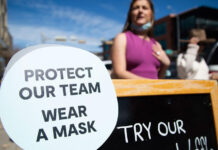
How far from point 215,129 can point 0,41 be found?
63.5ft

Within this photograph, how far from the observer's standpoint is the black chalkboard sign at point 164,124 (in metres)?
0.92

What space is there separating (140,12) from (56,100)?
1.05 meters

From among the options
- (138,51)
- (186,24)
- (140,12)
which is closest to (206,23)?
(186,24)

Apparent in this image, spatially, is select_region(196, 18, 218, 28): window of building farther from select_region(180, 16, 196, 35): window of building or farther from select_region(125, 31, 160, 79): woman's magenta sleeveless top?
select_region(125, 31, 160, 79): woman's magenta sleeveless top

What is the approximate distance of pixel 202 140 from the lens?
1.07 meters

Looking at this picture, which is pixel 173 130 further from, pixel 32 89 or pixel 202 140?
pixel 32 89

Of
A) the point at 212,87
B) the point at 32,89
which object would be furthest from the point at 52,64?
the point at 212,87

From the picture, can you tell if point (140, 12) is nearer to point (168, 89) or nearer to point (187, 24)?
point (168, 89)

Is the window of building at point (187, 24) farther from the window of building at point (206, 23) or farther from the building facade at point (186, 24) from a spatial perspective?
the window of building at point (206, 23)

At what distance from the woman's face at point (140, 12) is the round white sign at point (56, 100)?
2.67 feet

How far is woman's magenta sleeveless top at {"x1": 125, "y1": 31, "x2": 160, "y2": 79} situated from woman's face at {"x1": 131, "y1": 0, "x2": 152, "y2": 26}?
0.19 m

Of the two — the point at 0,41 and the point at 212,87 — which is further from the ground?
the point at 0,41

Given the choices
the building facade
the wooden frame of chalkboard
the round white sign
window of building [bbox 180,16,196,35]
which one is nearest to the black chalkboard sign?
the wooden frame of chalkboard

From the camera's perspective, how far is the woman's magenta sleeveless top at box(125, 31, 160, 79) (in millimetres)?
1288
